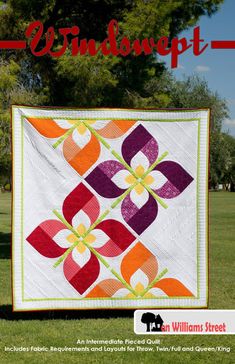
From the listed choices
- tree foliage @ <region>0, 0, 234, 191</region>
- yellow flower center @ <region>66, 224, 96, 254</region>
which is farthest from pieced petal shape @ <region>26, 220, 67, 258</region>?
tree foliage @ <region>0, 0, 234, 191</region>

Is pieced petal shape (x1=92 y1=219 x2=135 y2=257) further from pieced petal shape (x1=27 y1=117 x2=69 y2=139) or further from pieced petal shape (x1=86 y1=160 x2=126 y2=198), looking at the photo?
pieced petal shape (x1=27 y1=117 x2=69 y2=139)

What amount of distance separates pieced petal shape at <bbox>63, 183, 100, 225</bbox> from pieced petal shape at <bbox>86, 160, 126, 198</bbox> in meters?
0.10

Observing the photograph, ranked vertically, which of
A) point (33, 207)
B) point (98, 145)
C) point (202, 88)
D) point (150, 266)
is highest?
point (98, 145)

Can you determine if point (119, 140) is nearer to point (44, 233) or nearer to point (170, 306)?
point (44, 233)

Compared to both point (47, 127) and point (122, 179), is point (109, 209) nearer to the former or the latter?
point (122, 179)

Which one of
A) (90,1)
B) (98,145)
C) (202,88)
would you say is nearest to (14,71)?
(90,1)

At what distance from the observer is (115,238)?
6.78 meters

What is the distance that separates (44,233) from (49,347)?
47.4 inches

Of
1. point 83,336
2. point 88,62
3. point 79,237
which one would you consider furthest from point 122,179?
point 88,62

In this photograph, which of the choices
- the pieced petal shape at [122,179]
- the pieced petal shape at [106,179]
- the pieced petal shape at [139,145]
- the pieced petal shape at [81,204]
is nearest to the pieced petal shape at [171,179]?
the pieced petal shape at [139,145]

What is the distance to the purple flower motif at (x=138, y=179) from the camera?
267 inches

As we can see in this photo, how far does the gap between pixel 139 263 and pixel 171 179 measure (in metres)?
0.96

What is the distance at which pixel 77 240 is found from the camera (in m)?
6.73

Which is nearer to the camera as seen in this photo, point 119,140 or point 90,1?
point 119,140
